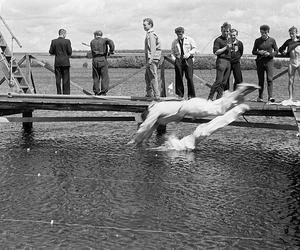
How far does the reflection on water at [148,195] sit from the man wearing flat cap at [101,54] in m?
1.94

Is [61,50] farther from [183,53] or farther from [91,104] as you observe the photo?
[183,53]

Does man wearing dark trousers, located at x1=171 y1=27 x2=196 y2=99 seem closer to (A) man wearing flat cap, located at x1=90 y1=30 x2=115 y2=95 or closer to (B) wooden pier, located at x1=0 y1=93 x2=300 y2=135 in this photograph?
(B) wooden pier, located at x1=0 y1=93 x2=300 y2=135

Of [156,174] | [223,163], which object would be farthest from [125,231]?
[223,163]

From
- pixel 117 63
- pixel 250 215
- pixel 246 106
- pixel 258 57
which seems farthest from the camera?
pixel 117 63

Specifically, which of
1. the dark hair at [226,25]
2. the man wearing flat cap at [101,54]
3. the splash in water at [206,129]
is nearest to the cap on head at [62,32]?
the man wearing flat cap at [101,54]

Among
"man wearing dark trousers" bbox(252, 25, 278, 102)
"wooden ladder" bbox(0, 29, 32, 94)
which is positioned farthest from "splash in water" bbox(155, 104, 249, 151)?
"wooden ladder" bbox(0, 29, 32, 94)

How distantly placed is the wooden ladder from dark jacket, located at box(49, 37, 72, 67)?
173cm

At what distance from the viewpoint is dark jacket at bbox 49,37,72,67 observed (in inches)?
654

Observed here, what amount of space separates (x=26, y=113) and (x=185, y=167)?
326 inches

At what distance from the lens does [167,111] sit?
546 inches

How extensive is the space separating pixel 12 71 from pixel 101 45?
3641 mm

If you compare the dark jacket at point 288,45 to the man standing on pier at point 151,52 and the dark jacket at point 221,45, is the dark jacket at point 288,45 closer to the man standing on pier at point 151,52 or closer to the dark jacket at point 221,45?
the dark jacket at point 221,45

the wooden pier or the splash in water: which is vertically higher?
the wooden pier

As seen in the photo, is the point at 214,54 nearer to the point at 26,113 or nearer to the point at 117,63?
the point at 26,113
